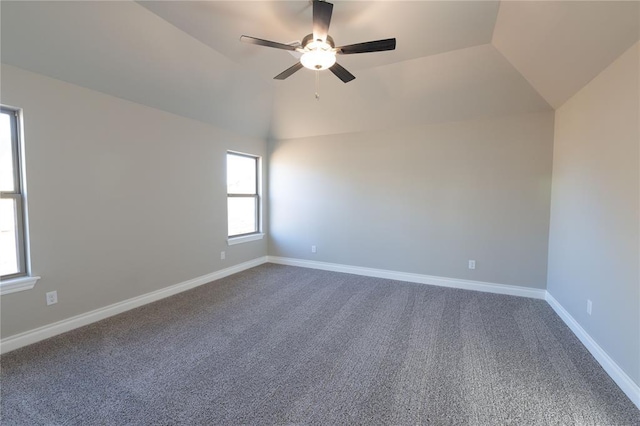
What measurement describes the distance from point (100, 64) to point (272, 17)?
1685 mm

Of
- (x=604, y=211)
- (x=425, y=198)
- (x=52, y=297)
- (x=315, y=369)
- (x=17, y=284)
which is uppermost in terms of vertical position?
(x=425, y=198)

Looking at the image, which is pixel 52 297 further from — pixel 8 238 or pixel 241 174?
pixel 241 174

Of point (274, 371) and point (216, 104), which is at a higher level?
point (216, 104)

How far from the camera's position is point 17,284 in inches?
90.4

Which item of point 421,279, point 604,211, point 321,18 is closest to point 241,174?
point 321,18

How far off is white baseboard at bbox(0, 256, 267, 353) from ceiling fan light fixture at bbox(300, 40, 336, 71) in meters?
3.18

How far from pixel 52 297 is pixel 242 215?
2705 mm

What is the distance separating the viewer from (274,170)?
512 centimetres

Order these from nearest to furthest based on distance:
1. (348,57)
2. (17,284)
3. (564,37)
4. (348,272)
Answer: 1. (564,37)
2. (17,284)
3. (348,57)
4. (348,272)

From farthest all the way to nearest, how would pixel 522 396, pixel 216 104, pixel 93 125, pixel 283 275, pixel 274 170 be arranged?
pixel 274 170 → pixel 283 275 → pixel 216 104 → pixel 93 125 → pixel 522 396

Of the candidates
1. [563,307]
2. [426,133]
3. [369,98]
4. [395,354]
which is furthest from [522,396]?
[369,98]

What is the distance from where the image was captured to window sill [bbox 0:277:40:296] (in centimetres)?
223

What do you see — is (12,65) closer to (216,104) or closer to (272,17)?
(216,104)

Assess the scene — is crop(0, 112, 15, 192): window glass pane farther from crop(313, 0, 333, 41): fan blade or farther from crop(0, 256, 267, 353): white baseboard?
crop(313, 0, 333, 41): fan blade
